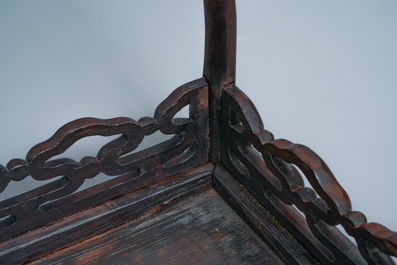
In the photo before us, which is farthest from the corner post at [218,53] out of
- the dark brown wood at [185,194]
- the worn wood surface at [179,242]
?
the worn wood surface at [179,242]

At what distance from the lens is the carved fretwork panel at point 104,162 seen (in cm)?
86

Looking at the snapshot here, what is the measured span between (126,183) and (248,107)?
0.77 feet

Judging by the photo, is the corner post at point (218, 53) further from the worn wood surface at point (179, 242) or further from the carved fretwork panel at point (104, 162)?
the worn wood surface at point (179, 242)

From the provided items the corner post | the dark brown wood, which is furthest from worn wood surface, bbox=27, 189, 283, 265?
the corner post

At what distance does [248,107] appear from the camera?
0.90 m

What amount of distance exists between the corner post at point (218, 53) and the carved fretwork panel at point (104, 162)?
1 centimetres

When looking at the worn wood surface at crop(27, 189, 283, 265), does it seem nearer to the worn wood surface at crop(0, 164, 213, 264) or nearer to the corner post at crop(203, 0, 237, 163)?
the worn wood surface at crop(0, 164, 213, 264)

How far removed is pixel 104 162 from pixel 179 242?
177 millimetres

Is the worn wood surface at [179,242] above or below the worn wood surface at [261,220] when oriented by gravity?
below

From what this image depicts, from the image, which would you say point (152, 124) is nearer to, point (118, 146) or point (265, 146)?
point (118, 146)

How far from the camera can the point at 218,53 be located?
0.88 metres

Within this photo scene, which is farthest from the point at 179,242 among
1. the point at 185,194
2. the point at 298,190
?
the point at 298,190

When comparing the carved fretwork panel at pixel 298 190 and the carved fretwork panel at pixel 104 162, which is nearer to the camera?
the carved fretwork panel at pixel 298 190

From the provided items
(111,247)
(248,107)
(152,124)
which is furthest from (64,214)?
(248,107)
